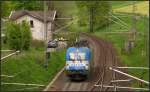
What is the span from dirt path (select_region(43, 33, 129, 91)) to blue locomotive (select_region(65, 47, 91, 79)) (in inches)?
23.2

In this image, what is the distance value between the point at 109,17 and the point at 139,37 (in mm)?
5184

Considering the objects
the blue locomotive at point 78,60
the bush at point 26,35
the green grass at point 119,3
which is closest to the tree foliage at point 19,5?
the bush at point 26,35

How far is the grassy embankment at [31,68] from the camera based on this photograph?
80.3ft

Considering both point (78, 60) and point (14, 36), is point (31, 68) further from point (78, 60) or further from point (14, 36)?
point (14, 36)

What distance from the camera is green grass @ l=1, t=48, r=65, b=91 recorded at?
24.6m

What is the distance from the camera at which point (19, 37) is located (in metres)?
30.6

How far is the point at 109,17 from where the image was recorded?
2839cm

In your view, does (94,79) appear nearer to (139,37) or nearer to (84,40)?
(84,40)

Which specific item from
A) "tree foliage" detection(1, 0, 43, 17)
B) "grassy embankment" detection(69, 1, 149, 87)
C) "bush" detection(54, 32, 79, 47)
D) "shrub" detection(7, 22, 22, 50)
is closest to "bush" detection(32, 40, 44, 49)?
"shrub" detection(7, 22, 22, 50)

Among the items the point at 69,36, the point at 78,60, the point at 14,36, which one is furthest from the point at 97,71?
the point at 14,36

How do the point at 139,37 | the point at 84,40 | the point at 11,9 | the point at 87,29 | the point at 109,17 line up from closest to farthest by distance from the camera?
1. the point at 84,40
2. the point at 87,29
3. the point at 109,17
4. the point at 139,37
5. the point at 11,9

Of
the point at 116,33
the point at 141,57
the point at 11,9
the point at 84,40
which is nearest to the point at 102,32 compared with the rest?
the point at 116,33

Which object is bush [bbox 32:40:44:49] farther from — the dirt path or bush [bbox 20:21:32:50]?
the dirt path

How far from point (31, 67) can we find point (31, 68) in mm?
254
